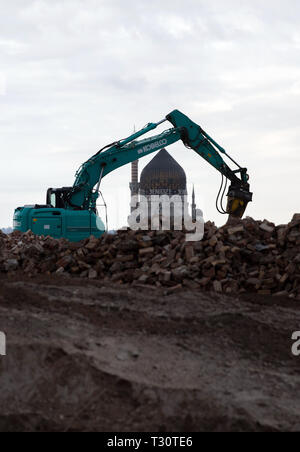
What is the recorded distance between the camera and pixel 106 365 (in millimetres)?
5508

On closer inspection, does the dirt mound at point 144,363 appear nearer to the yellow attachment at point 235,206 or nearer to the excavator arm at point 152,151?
the excavator arm at point 152,151

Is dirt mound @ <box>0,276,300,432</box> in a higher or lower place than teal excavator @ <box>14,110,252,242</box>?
lower

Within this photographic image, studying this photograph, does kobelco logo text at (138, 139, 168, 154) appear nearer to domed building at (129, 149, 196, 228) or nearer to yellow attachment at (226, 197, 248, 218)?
yellow attachment at (226, 197, 248, 218)

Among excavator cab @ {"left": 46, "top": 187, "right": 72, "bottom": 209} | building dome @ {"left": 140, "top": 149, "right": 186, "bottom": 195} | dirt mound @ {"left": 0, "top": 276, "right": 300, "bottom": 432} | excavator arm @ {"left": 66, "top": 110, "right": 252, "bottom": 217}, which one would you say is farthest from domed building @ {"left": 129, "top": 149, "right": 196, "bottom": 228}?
dirt mound @ {"left": 0, "top": 276, "right": 300, "bottom": 432}

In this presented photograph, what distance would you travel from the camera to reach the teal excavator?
14547 mm

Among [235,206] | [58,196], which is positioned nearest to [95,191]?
[58,196]

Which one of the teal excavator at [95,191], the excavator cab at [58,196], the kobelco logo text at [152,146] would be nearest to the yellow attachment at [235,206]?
the teal excavator at [95,191]

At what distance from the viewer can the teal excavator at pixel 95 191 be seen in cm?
1455

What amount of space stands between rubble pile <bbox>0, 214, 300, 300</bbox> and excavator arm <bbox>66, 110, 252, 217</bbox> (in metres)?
3.28

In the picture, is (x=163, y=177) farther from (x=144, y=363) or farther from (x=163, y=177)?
(x=144, y=363)

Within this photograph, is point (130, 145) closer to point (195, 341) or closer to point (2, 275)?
point (2, 275)

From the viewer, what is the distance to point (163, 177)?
5828 centimetres

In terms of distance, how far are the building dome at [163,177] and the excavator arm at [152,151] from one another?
41.8 metres
